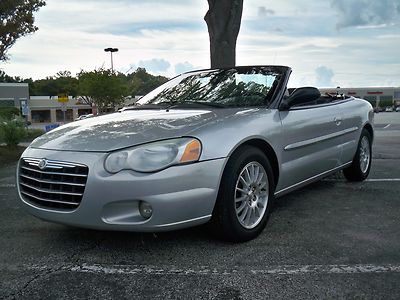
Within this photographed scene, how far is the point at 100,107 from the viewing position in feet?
120

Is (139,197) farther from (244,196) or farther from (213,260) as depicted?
(244,196)

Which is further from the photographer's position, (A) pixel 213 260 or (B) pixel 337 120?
(B) pixel 337 120

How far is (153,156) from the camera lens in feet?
10.5

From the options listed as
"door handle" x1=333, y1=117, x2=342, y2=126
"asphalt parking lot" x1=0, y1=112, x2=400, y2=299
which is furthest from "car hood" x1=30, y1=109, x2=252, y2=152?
"door handle" x1=333, y1=117, x2=342, y2=126

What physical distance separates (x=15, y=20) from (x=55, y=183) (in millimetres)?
13036

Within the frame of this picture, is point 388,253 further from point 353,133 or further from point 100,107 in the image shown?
point 100,107

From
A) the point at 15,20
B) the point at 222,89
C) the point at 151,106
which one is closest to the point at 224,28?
the point at 222,89

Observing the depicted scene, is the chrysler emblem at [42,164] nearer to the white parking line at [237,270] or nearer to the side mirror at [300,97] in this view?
the white parking line at [237,270]

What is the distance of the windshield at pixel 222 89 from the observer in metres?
4.39

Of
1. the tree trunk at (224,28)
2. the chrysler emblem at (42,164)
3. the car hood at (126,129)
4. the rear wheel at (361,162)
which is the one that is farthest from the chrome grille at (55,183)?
the tree trunk at (224,28)

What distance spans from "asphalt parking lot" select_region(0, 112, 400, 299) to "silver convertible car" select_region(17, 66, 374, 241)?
0.29m

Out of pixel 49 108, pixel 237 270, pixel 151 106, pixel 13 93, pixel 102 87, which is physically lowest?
pixel 237 270

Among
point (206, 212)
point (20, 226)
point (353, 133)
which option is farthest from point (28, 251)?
point (353, 133)

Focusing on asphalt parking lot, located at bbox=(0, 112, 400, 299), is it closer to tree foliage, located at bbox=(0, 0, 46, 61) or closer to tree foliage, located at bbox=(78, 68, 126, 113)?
tree foliage, located at bbox=(0, 0, 46, 61)
